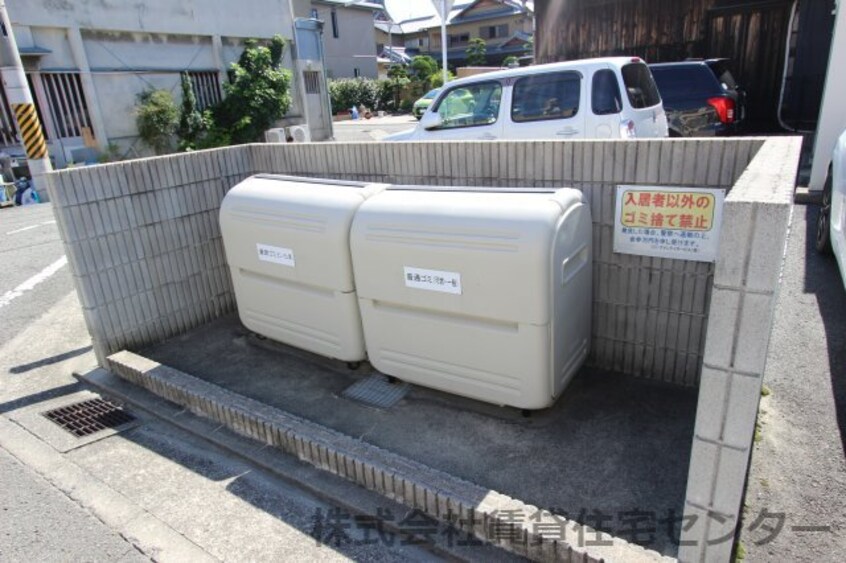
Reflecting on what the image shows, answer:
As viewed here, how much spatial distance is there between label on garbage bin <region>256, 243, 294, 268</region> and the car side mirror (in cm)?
345

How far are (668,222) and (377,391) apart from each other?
6.85 feet

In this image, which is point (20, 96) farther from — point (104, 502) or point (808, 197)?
point (808, 197)

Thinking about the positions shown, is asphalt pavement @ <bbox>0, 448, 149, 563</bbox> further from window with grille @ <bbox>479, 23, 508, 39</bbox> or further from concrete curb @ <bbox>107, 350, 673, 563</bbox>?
window with grille @ <bbox>479, 23, 508, 39</bbox>

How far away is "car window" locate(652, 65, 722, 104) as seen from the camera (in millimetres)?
8711

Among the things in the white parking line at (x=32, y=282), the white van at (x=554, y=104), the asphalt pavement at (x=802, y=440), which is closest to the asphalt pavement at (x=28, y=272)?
the white parking line at (x=32, y=282)

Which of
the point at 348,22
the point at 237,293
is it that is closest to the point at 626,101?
the point at 237,293

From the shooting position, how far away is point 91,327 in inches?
164

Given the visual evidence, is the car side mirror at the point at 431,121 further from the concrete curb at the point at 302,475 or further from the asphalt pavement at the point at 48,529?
the asphalt pavement at the point at 48,529

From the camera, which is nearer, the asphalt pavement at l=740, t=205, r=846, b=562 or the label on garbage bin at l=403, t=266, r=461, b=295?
the asphalt pavement at l=740, t=205, r=846, b=562

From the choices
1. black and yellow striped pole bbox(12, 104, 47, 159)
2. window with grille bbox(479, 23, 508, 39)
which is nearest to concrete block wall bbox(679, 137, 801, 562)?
black and yellow striped pole bbox(12, 104, 47, 159)

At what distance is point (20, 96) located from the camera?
22.8ft

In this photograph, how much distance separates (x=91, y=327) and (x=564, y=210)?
3.62 meters

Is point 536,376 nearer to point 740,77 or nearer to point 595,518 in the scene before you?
point 595,518

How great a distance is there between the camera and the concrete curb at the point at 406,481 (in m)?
2.27
